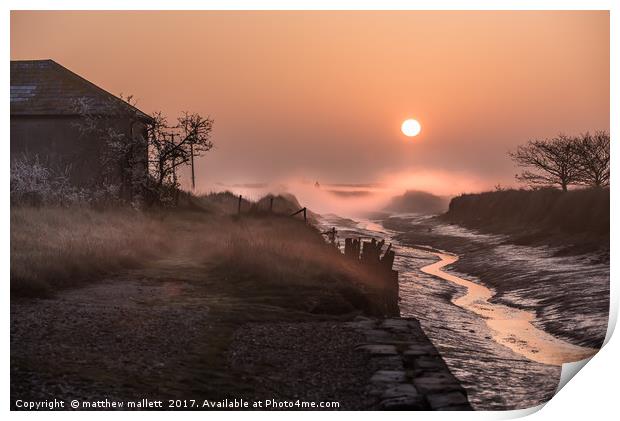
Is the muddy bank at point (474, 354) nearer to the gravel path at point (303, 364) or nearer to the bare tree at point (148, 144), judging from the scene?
the gravel path at point (303, 364)

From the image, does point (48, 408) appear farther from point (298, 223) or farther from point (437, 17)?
point (298, 223)

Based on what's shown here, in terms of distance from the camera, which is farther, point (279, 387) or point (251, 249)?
point (251, 249)

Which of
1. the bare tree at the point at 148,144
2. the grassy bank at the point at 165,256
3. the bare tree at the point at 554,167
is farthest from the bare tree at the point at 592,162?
the bare tree at the point at 148,144

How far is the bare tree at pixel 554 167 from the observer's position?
1936 cm

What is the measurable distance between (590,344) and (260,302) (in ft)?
18.8

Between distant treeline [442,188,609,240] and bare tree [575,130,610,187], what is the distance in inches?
22.9

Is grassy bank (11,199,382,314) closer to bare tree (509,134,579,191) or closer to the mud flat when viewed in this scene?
the mud flat

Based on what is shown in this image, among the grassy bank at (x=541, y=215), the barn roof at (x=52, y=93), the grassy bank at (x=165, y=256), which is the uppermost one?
the barn roof at (x=52, y=93)

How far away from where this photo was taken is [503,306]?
58.7 feet

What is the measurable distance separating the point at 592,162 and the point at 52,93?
14.6 metres

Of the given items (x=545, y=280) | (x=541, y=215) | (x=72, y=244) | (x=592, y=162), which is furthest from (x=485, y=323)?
(x=541, y=215)

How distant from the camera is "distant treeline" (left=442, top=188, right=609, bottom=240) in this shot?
1923 cm
